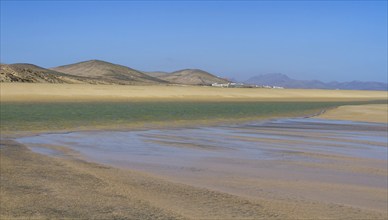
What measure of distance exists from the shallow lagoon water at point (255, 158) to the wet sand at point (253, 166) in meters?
0.02

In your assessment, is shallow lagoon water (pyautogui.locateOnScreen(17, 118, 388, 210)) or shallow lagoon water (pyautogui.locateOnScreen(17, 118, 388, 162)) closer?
shallow lagoon water (pyautogui.locateOnScreen(17, 118, 388, 210))

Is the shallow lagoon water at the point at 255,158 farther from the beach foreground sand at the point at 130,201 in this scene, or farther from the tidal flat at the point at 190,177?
the beach foreground sand at the point at 130,201

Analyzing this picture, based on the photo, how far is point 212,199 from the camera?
24.7 ft

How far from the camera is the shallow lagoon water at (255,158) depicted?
8.59m

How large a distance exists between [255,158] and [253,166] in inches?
52.3

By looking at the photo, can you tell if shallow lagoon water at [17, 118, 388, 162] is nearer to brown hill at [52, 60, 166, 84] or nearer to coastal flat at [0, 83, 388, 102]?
coastal flat at [0, 83, 388, 102]

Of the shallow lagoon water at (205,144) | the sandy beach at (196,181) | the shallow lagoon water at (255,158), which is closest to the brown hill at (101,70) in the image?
the shallow lagoon water at (205,144)

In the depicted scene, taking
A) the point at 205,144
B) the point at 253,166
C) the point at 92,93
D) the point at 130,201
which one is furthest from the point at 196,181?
the point at 92,93

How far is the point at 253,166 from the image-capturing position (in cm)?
1103

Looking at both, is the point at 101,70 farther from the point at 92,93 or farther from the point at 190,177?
the point at 190,177

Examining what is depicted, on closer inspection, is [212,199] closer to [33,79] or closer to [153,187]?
[153,187]

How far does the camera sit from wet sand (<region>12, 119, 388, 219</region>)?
23.5ft

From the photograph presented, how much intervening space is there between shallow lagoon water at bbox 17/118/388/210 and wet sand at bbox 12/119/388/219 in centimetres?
2

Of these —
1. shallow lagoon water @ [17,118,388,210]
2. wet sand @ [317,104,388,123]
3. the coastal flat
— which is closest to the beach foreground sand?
shallow lagoon water @ [17,118,388,210]
